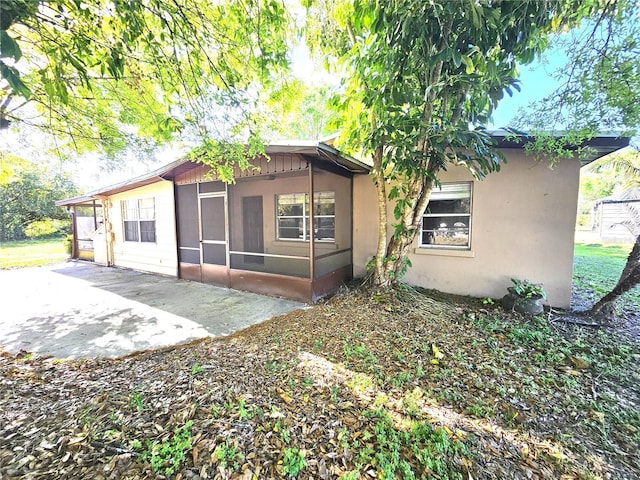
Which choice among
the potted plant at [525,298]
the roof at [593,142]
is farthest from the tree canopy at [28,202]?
the potted plant at [525,298]

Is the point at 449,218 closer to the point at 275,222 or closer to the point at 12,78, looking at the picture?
the point at 275,222

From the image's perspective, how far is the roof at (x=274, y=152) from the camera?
466 cm

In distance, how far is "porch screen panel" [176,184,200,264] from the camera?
24.2 ft

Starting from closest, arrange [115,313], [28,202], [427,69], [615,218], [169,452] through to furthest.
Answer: [169,452] → [427,69] → [115,313] → [615,218] → [28,202]

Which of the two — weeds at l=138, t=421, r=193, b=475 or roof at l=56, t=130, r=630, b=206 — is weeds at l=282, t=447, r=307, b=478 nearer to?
weeds at l=138, t=421, r=193, b=475

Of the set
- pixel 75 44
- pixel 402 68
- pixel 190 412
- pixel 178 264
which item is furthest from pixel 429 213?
pixel 178 264

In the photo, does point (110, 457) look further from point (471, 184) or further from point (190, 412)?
point (471, 184)

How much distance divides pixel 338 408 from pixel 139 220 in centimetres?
962

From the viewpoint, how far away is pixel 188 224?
7570 millimetres

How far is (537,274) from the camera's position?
486 centimetres

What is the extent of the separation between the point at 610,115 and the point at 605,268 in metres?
6.78

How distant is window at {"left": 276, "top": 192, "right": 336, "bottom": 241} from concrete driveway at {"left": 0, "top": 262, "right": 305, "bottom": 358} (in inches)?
99.1

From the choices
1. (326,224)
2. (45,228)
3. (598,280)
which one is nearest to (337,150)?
(326,224)

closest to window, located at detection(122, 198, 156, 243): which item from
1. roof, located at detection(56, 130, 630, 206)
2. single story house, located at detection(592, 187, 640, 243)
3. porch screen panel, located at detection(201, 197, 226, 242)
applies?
roof, located at detection(56, 130, 630, 206)
